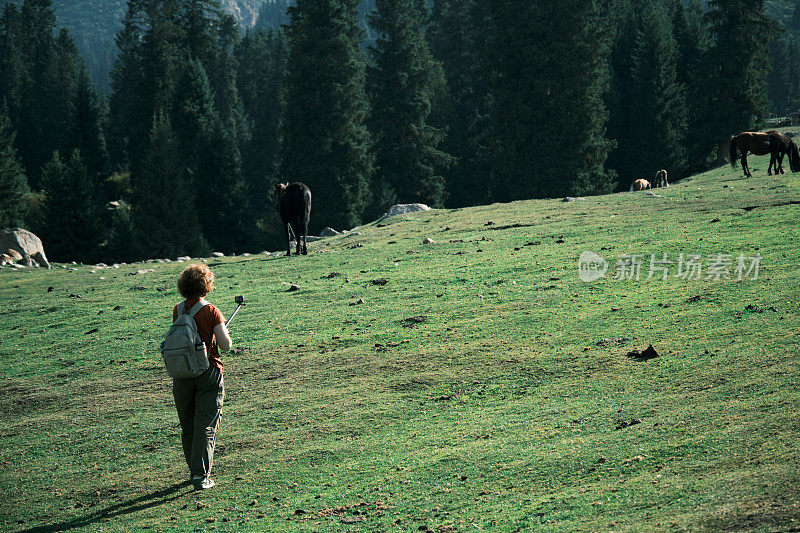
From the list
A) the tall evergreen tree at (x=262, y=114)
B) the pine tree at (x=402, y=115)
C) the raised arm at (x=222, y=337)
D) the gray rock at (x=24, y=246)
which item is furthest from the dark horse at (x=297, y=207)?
the pine tree at (x=402, y=115)

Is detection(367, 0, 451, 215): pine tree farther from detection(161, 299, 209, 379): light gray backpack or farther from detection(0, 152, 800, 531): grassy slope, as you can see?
detection(161, 299, 209, 379): light gray backpack

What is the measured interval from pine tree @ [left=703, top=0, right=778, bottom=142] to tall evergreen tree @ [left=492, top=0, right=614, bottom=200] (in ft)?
33.1

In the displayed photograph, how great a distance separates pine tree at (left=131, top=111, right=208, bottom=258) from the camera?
54.3 metres

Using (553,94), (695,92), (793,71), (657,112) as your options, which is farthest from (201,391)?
(793,71)

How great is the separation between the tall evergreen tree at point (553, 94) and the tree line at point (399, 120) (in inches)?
4.5

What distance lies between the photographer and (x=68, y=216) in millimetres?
52656

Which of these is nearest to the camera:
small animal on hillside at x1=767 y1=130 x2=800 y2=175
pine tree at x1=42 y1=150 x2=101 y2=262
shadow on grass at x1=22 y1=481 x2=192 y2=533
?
shadow on grass at x1=22 y1=481 x2=192 y2=533


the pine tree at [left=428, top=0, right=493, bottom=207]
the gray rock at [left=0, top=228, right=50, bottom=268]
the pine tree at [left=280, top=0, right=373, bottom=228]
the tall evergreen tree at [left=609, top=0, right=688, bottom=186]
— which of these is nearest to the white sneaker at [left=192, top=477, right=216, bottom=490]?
the gray rock at [left=0, top=228, right=50, bottom=268]

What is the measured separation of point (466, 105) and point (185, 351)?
6765cm

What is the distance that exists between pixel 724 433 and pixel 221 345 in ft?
17.2

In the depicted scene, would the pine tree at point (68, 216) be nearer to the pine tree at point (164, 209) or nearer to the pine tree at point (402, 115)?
the pine tree at point (164, 209)

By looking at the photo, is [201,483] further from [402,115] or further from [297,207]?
[402,115]

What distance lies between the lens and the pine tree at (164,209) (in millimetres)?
54312

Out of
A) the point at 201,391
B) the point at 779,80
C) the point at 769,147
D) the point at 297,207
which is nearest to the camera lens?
the point at 201,391
